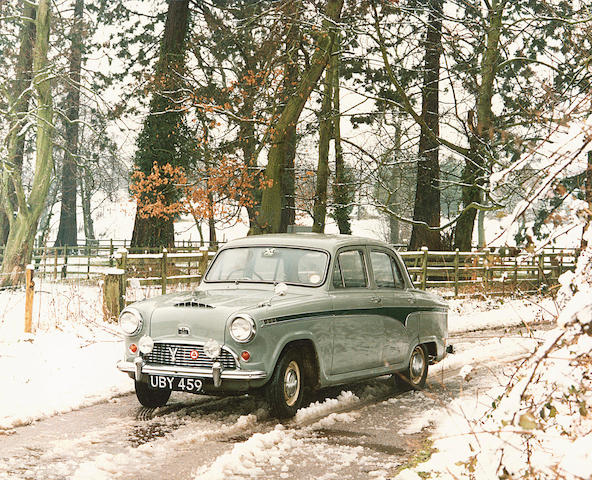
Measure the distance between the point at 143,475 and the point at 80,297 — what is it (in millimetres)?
9306

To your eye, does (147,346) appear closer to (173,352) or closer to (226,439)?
(173,352)

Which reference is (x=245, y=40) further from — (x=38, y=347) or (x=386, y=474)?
(x=386, y=474)

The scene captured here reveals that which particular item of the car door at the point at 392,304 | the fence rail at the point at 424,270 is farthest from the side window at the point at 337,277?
the fence rail at the point at 424,270

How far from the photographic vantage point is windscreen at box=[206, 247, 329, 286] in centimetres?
902

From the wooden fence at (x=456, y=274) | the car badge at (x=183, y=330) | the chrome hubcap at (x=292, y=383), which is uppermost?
the wooden fence at (x=456, y=274)

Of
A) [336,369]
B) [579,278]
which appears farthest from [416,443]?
[579,278]

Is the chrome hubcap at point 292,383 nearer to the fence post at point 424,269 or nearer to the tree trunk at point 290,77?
the tree trunk at point 290,77

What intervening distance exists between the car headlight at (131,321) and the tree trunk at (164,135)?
2066 centimetres

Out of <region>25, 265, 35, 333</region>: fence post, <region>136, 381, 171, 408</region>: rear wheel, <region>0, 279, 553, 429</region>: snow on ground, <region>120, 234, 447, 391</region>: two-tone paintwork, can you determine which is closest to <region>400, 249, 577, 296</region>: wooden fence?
<region>0, 279, 553, 429</region>: snow on ground

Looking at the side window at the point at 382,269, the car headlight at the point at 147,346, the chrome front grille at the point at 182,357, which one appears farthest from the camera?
the side window at the point at 382,269

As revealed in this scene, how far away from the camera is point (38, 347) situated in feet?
39.3

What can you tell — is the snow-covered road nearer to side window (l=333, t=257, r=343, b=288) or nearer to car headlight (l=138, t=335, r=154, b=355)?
car headlight (l=138, t=335, r=154, b=355)

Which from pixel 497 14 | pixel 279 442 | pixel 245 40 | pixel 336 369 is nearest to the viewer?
pixel 279 442

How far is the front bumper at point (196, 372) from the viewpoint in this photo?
766 centimetres
